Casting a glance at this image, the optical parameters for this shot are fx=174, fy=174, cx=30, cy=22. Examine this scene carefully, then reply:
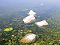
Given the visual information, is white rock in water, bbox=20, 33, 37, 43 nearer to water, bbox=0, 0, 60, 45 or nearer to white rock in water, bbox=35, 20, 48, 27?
water, bbox=0, 0, 60, 45

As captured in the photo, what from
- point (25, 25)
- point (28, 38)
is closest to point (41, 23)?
point (25, 25)

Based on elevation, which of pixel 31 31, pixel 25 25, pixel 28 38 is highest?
pixel 25 25

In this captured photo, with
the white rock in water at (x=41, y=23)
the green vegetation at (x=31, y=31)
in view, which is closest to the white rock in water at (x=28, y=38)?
the green vegetation at (x=31, y=31)

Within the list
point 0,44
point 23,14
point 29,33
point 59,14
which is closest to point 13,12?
point 23,14

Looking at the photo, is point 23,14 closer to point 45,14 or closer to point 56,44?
point 45,14

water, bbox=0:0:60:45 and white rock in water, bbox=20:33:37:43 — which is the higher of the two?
water, bbox=0:0:60:45

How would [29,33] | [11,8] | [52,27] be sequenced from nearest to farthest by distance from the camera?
[29,33] → [52,27] → [11,8]

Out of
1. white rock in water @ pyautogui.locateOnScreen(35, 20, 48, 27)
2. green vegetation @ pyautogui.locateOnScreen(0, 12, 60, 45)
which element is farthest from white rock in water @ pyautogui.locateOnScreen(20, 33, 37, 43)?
white rock in water @ pyautogui.locateOnScreen(35, 20, 48, 27)

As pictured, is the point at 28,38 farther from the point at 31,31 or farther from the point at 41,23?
the point at 41,23

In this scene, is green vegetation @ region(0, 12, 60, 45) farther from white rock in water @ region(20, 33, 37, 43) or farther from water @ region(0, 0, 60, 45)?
white rock in water @ region(20, 33, 37, 43)

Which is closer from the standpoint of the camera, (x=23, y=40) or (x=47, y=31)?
(x=23, y=40)

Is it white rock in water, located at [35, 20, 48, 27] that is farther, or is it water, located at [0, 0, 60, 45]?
white rock in water, located at [35, 20, 48, 27]
